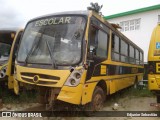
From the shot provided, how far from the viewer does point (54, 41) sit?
6590mm

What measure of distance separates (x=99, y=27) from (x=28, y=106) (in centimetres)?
349

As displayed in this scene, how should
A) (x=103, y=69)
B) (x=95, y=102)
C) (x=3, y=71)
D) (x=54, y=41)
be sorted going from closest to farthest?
(x=54, y=41) → (x=95, y=102) → (x=103, y=69) → (x=3, y=71)

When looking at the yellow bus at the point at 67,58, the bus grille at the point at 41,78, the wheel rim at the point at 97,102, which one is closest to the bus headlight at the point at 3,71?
the yellow bus at the point at 67,58

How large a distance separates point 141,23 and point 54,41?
54.7 ft

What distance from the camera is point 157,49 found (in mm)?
7129

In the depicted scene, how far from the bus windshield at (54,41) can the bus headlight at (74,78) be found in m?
0.25

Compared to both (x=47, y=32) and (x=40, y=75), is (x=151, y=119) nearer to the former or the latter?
(x=40, y=75)

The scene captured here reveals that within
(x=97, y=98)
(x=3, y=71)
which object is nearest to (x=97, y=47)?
(x=97, y=98)

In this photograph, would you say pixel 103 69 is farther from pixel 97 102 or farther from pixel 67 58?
pixel 67 58

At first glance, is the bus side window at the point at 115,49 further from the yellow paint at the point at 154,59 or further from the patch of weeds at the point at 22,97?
the patch of weeds at the point at 22,97

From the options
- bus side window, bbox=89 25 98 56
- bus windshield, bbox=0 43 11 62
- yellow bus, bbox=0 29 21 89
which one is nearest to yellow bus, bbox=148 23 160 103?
bus side window, bbox=89 25 98 56

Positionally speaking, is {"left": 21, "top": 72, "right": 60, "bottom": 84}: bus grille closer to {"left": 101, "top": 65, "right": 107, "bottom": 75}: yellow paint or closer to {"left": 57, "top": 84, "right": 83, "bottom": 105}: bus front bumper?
{"left": 57, "top": 84, "right": 83, "bottom": 105}: bus front bumper

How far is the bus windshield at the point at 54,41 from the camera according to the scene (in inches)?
248

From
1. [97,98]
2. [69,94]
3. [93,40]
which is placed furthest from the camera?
[97,98]
